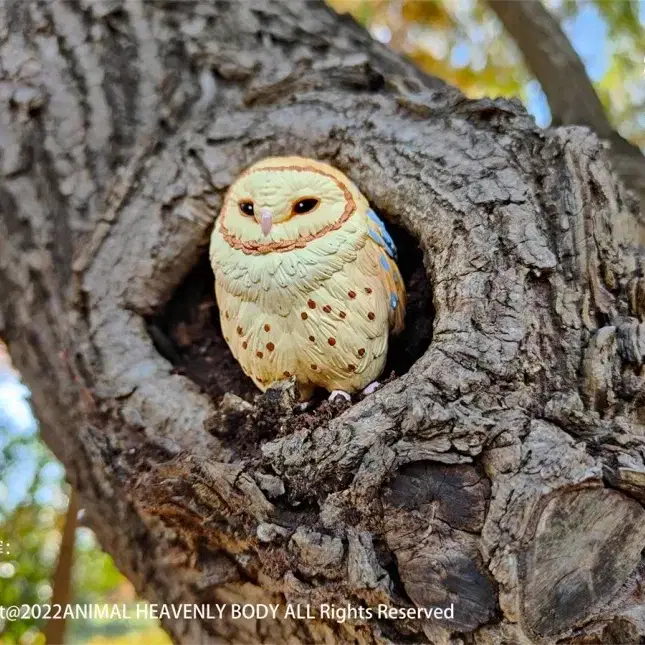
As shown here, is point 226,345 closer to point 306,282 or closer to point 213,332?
point 213,332

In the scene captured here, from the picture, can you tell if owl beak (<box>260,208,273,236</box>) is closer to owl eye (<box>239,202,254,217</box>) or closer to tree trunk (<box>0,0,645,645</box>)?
owl eye (<box>239,202,254,217</box>)

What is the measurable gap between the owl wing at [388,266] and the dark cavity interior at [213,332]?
0.05 meters

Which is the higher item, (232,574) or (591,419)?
(591,419)

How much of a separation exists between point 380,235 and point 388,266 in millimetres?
72

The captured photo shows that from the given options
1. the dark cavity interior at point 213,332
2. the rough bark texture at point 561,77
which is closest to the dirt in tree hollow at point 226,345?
the dark cavity interior at point 213,332

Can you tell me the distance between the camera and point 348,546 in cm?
114

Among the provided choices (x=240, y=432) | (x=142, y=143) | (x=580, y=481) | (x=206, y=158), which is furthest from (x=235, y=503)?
(x=142, y=143)

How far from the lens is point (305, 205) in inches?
56.8

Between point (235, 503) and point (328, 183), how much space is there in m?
0.69

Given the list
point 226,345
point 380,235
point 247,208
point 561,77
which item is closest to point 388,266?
point 380,235

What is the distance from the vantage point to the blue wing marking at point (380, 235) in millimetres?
1457

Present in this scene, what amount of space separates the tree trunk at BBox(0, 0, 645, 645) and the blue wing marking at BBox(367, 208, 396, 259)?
69mm

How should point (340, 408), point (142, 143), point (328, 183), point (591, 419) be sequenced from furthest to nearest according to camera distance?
1. point (142, 143)
2. point (328, 183)
3. point (340, 408)
4. point (591, 419)

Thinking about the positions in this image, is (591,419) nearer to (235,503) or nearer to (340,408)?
(340,408)
